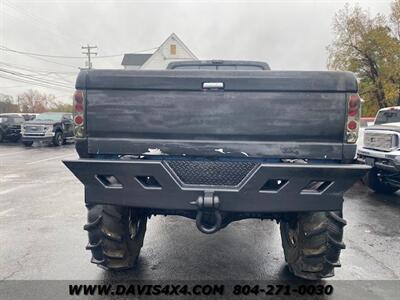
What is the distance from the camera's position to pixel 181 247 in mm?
4254

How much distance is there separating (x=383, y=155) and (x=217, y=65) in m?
3.81

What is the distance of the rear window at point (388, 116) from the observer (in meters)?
7.89

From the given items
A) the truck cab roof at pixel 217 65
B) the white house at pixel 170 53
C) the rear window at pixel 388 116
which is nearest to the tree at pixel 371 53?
the white house at pixel 170 53

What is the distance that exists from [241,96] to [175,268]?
2157mm

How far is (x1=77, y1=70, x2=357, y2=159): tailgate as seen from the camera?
8.70ft

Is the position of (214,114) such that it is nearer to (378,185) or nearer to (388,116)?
(378,185)

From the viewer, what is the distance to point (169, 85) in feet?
8.84

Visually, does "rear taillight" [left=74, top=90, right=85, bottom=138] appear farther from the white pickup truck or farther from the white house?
the white house

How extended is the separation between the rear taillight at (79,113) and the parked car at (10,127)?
832 inches

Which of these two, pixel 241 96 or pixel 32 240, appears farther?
pixel 32 240

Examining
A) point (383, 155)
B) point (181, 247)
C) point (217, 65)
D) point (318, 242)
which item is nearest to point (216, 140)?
point (318, 242)

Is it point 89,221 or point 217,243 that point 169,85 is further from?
point 217,243

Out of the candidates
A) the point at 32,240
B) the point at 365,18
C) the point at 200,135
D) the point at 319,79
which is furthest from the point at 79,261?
the point at 365,18

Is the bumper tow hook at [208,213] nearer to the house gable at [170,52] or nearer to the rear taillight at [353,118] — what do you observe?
the rear taillight at [353,118]
